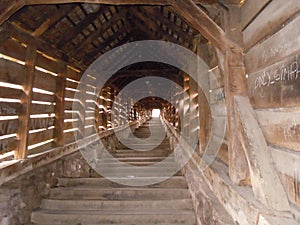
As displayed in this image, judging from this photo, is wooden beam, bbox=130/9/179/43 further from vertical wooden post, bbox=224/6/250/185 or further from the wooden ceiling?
vertical wooden post, bbox=224/6/250/185

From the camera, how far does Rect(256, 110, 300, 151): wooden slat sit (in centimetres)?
125

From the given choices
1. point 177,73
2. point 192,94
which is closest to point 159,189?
point 192,94

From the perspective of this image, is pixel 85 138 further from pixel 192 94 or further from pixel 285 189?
pixel 285 189

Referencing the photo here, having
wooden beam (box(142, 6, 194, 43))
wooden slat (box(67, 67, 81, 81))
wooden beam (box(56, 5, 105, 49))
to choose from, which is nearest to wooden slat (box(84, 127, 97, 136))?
wooden slat (box(67, 67, 81, 81))

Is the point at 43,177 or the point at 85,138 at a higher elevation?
the point at 85,138

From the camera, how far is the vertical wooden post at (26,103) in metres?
3.04

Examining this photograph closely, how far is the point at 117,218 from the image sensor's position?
9.95ft

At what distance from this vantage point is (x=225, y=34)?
6.77 feet

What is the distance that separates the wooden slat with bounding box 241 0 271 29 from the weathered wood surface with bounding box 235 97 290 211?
72 cm

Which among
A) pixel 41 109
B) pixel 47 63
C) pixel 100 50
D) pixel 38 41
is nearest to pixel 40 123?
pixel 41 109

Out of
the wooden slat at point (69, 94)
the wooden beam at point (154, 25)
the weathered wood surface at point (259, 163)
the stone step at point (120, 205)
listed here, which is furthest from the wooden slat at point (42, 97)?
the weathered wood surface at point (259, 163)

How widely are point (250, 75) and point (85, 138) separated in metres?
4.33

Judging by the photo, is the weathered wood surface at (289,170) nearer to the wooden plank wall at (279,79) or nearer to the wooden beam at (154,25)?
the wooden plank wall at (279,79)

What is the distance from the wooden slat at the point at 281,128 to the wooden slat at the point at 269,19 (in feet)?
1.85
